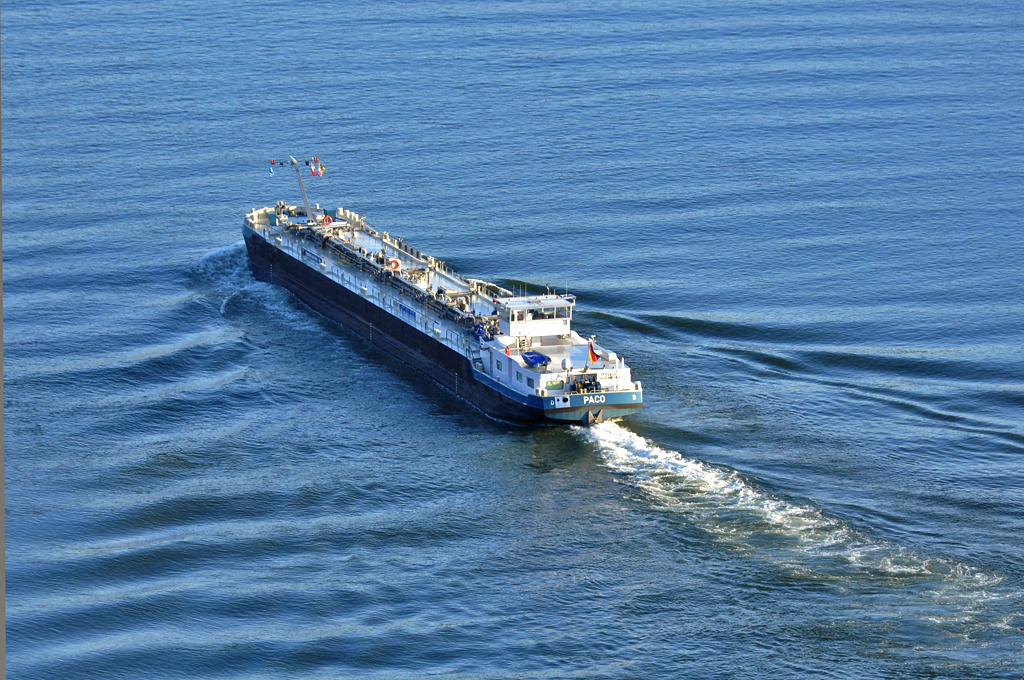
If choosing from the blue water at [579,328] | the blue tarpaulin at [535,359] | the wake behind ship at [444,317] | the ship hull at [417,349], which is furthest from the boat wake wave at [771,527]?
the blue tarpaulin at [535,359]

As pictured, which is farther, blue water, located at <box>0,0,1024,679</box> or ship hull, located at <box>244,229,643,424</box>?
ship hull, located at <box>244,229,643,424</box>

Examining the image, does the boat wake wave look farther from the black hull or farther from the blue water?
the black hull

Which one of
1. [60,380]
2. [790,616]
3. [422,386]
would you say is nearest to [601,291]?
[422,386]

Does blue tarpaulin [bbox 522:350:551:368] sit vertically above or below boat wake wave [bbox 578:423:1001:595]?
above

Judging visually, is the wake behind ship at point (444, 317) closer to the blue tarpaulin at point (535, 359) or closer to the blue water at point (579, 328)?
the blue tarpaulin at point (535, 359)

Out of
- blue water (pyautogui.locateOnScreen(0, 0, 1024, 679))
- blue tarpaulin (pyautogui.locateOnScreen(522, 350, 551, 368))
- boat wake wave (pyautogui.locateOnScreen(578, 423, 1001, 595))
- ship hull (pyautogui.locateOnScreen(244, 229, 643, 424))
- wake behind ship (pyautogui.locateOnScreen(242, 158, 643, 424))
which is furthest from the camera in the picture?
blue tarpaulin (pyautogui.locateOnScreen(522, 350, 551, 368))

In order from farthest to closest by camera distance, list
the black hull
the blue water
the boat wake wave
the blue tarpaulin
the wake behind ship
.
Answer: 1. the black hull
2. the blue tarpaulin
3. the wake behind ship
4. the boat wake wave
5. the blue water

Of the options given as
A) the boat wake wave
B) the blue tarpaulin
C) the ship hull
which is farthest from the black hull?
the boat wake wave
